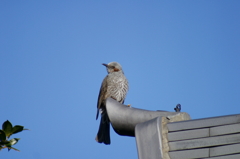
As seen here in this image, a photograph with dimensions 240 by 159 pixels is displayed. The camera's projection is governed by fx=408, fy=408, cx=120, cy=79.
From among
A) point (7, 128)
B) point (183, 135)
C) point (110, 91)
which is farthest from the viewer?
point (110, 91)

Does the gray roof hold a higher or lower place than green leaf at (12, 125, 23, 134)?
higher

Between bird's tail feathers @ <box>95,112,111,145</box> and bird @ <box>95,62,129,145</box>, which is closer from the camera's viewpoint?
bird's tail feathers @ <box>95,112,111,145</box>

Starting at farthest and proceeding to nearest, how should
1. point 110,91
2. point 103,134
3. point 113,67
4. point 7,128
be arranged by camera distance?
point 113,67
point 110,91
point 103,134
point 7,128

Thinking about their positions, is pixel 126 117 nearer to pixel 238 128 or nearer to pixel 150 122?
pixel 150 122

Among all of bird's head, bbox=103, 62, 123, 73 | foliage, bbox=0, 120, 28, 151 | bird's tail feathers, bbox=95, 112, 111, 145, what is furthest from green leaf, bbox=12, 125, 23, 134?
bird's head, bbox=103, 62, 123, 73

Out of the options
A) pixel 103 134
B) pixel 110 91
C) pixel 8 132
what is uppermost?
pixel 110 91

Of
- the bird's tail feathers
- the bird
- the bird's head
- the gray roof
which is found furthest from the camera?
the bird's head

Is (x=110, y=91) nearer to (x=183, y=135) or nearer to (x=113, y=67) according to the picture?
(x=113, y=67)

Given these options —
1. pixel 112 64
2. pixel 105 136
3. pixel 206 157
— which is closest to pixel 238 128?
pixel 206 157

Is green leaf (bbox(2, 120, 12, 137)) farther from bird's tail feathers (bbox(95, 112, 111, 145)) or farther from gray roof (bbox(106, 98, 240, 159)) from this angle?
bird's tail feathers (bbox(95, 112, 111, 145))

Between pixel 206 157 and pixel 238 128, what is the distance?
0.52m

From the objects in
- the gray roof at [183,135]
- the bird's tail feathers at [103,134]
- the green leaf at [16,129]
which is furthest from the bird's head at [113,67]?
the green leaf at [16,129]

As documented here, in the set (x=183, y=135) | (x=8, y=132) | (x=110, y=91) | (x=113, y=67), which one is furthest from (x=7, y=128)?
(x=113, y=67)

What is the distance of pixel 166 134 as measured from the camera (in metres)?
5.32
